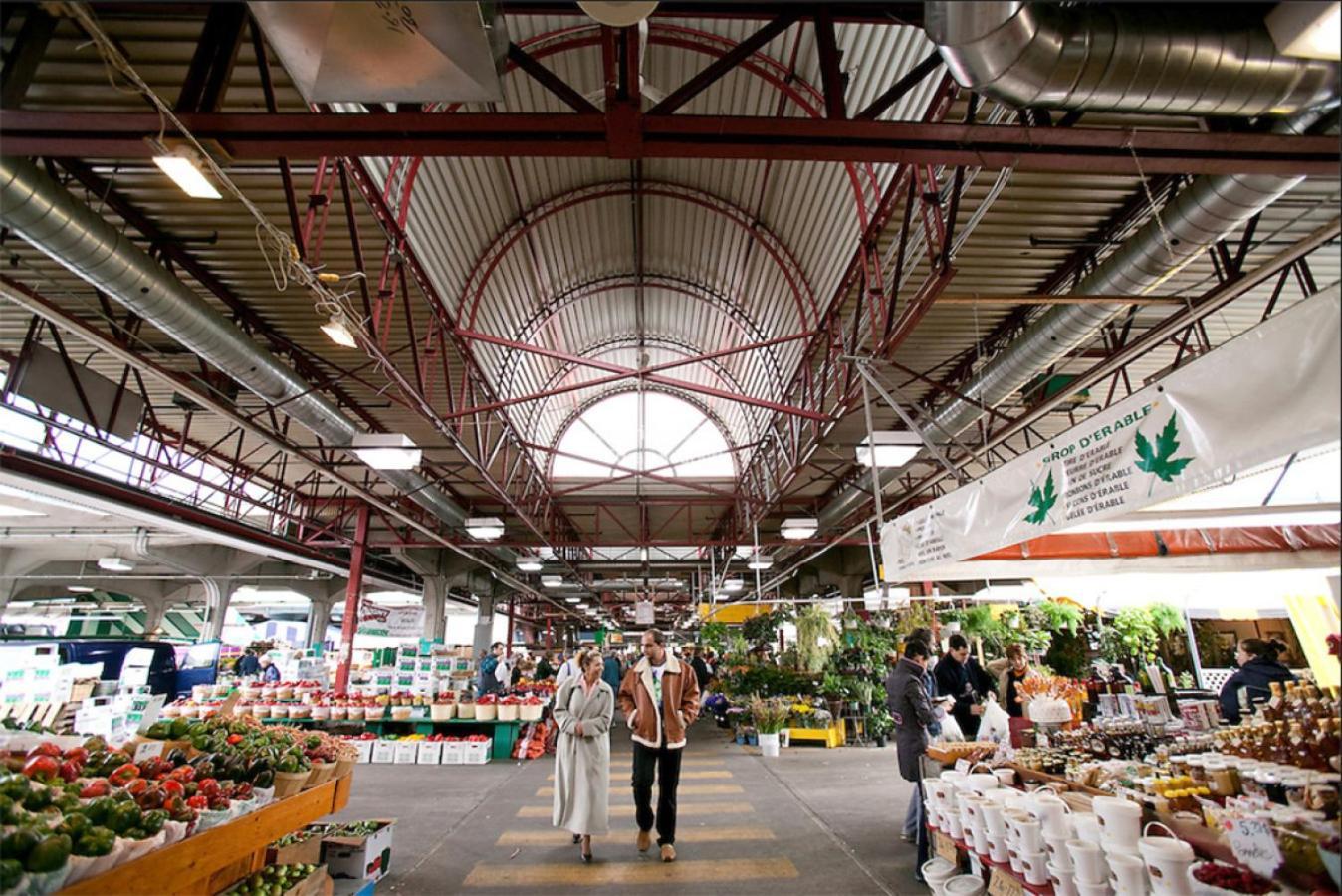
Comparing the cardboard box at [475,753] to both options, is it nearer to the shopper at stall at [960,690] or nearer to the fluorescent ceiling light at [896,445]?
the shopper at stall at [960,690]

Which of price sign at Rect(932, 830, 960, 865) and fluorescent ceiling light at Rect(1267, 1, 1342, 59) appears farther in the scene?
price sign at Rect(932, 830, 960, 865)

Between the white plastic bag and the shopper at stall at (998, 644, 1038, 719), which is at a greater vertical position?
the shopper at stall at (998, 644, 1038, 719)

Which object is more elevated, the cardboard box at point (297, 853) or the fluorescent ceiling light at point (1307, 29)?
the fluorescent ceiling light at point (1307, 29)

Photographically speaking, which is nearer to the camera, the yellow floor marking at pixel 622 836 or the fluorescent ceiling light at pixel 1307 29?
the fluorescent ceiling light at pixel 1307 29

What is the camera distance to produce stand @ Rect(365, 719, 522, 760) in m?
12.2

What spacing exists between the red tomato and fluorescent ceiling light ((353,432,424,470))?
440 cm

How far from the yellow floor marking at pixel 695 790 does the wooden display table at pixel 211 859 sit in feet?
15.7

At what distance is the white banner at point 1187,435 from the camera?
2.21 metres

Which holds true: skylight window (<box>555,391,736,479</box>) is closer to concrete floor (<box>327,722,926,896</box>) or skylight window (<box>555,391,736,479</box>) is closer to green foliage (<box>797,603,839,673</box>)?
green foliage (<box>797,603,839,673</box>)

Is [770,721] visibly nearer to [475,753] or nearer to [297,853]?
[475,753]

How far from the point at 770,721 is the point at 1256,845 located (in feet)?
34.5

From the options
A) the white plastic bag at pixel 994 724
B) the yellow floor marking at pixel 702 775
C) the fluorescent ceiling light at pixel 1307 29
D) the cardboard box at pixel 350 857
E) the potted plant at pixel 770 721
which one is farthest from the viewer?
the potted plant at pixel 770 721

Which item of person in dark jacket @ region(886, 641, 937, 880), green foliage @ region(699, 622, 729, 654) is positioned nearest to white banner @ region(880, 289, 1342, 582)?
person in dark jacket @ region(886, 641, 937, 880)

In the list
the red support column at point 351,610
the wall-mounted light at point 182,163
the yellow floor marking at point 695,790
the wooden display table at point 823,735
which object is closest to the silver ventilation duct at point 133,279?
the wall-mounted light at point 182,163
